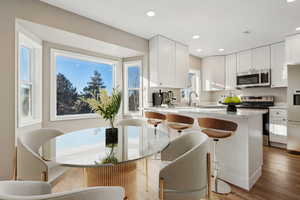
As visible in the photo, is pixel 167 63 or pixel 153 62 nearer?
pixel 153 62

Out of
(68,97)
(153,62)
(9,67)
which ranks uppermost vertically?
(153,62)

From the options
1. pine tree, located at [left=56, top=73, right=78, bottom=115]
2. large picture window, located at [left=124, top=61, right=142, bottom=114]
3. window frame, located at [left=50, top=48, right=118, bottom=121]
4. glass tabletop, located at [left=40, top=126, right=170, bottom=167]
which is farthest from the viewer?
large picture window, located at [left=124, top=61, right=142, bottom=114]

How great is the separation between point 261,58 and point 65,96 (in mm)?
5105

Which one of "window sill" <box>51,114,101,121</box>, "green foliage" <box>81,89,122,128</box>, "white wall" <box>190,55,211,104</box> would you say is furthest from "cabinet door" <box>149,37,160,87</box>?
"green foliage" <box>81,89,122,128</box>

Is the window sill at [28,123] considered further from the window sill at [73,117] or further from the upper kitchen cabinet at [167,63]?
the upper kitchen cabinet at [167,63]

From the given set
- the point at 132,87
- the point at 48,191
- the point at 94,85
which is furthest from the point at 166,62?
the point at 48,191

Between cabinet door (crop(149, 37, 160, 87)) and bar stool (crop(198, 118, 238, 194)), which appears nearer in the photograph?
bar stool (crop(198, 118, 238, 194))

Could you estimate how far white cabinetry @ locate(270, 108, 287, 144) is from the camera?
11.9 feet

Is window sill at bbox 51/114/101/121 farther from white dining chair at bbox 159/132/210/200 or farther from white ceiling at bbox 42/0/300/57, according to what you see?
white dining chair at bbox 159/132/210/200

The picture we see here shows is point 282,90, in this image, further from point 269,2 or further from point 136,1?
point 136,1

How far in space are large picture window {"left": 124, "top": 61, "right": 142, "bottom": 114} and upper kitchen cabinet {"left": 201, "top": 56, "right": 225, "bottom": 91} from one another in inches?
104

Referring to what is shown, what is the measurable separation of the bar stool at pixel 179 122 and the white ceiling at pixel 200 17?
175cm

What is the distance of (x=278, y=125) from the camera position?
12.2 feet

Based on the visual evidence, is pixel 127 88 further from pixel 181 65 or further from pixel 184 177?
pixel 184 177
